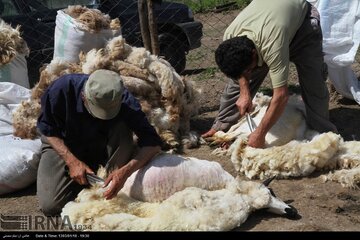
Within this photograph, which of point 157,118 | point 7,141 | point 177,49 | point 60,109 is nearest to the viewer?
point 60,109

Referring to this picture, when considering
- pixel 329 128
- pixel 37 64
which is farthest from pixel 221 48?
pixel 37 64

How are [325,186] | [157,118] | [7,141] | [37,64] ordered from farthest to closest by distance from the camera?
1. [37,64]
2. [157,118]
3. [7,141]
4. [325,186]

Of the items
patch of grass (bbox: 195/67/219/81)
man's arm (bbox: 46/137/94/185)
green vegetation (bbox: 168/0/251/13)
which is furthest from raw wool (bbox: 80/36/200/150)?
green vegetation (bbox: 168/0/251/13)

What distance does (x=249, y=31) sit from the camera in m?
4.67

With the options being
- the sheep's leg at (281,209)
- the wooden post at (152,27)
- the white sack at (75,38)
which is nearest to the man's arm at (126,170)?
the sheep's leg at (281,209)

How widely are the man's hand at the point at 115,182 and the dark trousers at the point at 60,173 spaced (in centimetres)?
25

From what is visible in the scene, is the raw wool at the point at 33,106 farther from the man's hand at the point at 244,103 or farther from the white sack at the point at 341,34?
the white sack at the point at 341,34

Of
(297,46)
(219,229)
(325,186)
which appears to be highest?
(297,46)

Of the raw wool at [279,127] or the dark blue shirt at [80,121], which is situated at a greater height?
the dark blue shirt at [80,121]

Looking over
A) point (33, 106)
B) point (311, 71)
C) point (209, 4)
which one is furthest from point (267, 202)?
point (209, 4)

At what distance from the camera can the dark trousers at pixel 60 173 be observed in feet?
13.7

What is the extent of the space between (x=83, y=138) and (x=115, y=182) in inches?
22.8

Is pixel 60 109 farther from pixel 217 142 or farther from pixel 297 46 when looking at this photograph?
pixel 297 46

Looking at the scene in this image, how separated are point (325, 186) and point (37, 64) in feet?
13.8
